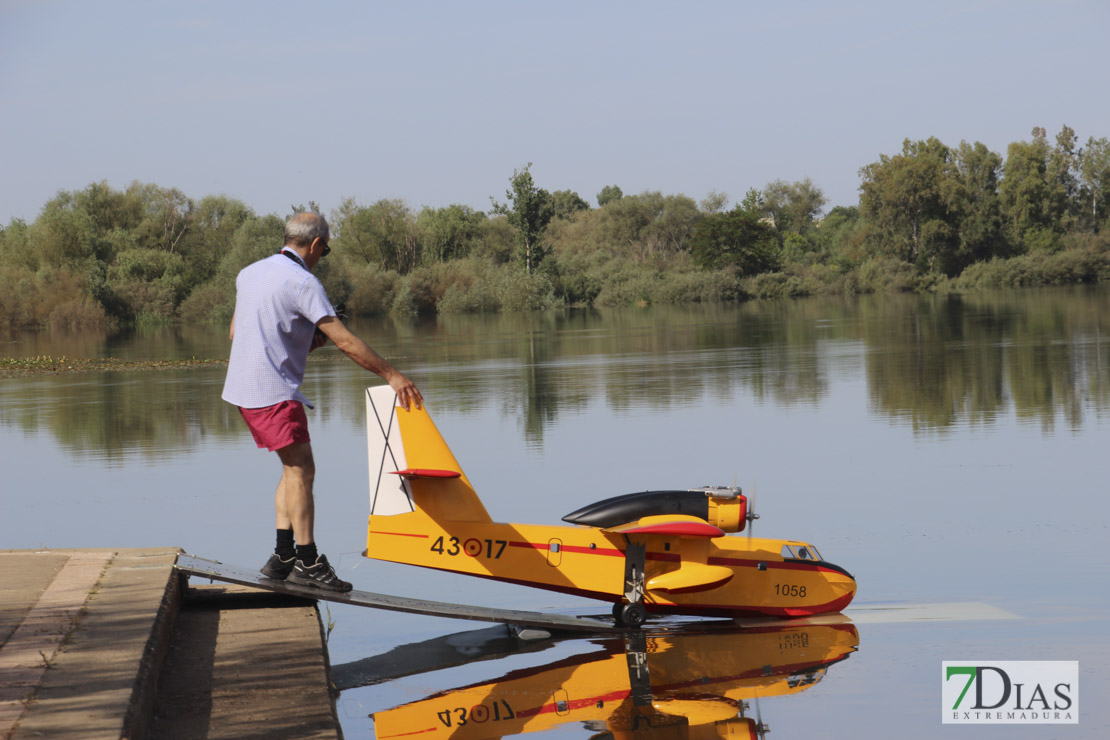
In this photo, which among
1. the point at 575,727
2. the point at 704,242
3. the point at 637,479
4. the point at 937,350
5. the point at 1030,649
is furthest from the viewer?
the point at 704,242

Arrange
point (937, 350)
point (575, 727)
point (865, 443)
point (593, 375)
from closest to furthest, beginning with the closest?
point (575, 727)
point (865, 443)
point (593, 375)
point (937, 350)

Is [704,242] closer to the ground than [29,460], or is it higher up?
higher up

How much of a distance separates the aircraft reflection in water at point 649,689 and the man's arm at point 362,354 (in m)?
1.87

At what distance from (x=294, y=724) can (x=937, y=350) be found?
93.0 ft

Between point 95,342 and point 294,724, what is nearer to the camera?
point 294,724

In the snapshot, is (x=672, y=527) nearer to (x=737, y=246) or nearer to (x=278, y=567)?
(x=278, y=567)

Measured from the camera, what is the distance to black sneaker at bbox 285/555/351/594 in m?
7.37

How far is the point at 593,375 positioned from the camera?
28.4 metres

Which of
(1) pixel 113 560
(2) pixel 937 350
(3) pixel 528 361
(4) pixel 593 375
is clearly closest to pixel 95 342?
(3) pixel 528 361

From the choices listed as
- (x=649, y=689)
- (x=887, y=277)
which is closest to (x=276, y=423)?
(x=649, y=689)

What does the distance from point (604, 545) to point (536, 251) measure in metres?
87.2

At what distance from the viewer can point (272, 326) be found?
6.79 meters

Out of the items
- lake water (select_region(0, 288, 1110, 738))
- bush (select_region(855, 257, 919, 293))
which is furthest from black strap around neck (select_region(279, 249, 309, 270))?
bush (select_region(855, 257, 919, 293))

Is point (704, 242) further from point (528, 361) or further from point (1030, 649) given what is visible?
point (1030, 649)
